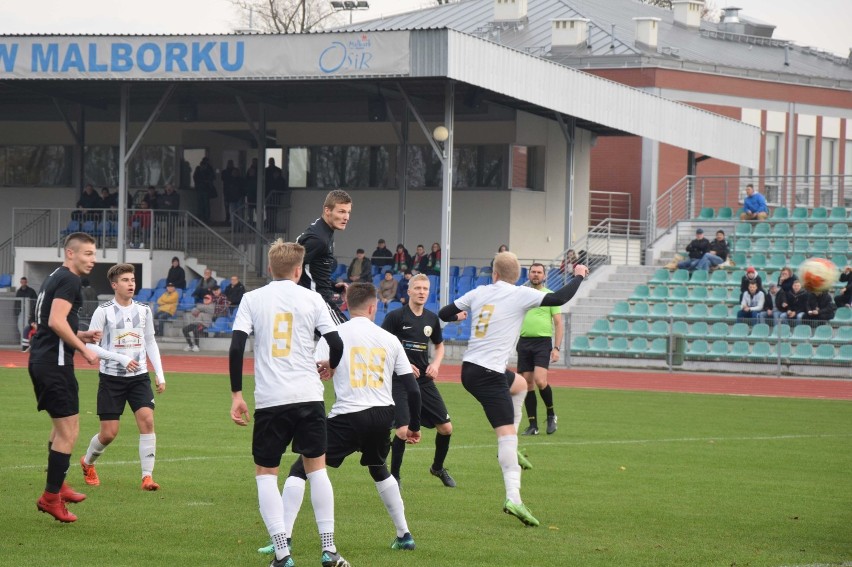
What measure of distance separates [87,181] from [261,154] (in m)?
7.95

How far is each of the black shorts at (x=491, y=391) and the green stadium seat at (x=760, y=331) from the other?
18.8 meters

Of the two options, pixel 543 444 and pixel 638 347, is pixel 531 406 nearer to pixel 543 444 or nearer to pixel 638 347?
pixel 543 444

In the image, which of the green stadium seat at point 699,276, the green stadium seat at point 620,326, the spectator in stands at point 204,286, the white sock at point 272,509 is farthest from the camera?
the spectator in stands at point 204,286

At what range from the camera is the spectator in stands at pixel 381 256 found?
110ft

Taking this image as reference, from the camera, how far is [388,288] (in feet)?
99.5

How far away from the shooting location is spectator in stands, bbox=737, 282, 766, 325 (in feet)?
92.1

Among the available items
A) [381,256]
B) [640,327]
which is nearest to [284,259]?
[640,327]

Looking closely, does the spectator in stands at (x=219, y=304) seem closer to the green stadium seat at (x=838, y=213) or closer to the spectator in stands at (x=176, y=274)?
the spectator in stands at (x=176, y=274)

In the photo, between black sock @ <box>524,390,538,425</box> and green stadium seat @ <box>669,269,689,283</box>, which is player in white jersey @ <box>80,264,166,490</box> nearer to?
black sock @ <box>524,390,538,425</box>

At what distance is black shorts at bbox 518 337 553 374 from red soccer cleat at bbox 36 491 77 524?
7477 mm

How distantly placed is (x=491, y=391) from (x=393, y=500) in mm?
2013

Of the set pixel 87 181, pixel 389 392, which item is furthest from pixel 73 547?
pixel 87 181

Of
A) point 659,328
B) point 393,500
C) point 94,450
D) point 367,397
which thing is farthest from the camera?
point 659,328

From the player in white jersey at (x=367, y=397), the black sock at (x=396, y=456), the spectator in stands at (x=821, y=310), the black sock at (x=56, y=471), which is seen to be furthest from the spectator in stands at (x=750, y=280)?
the black sock at (x=56, y=471)
